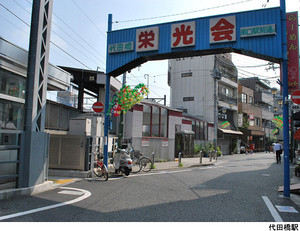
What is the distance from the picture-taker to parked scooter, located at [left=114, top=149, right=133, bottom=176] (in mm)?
11000

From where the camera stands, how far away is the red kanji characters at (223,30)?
10.4m

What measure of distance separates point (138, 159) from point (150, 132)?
6513mm

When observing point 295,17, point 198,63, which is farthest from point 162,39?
point 198,63

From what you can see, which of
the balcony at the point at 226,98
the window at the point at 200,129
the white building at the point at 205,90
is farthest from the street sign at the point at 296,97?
the balcony at the point at 226,98

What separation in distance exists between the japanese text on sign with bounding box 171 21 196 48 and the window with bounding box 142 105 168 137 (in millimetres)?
8236

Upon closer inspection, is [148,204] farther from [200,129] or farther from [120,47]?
[200,129]

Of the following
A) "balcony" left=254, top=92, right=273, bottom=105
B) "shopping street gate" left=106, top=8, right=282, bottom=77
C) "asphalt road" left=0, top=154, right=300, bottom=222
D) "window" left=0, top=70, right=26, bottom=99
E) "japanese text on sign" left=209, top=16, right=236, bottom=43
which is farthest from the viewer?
"balcony" left=254, top=92, right=273, bottom=105

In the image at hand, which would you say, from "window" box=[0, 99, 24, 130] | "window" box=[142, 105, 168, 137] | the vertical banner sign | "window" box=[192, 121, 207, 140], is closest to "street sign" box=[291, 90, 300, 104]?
the vertical banner sign

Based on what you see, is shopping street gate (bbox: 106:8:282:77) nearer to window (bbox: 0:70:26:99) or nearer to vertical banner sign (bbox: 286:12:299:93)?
vertical banner sign (bbox: 286:12:299:93)

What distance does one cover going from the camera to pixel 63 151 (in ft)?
36.4

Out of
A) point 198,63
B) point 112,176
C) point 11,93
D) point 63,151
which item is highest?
point 198,63

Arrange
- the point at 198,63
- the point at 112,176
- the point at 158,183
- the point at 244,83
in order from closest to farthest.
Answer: the point at 158,183, the point at 112,176, the point at 198,63, the point at 244,83

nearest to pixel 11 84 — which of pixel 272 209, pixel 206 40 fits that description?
pixel 206 40
